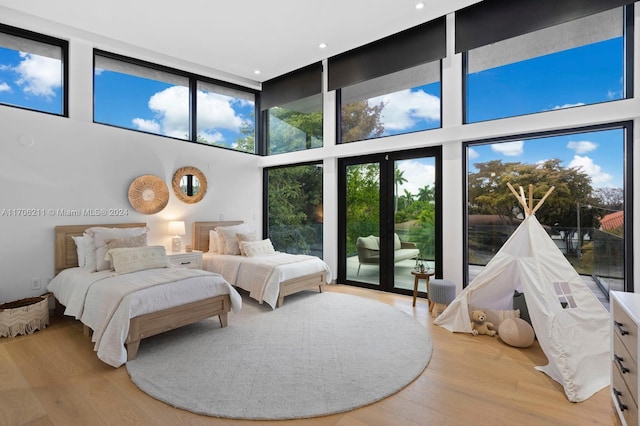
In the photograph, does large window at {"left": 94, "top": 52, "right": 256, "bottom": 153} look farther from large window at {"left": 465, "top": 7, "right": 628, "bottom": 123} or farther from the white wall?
large window at {"left": 465, "top": 7, "right": 628, "bottom": 123}

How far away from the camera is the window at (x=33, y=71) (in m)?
3.86

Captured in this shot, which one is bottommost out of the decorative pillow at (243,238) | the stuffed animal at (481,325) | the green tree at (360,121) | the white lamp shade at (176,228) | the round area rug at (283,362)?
the round area rug at (283,362)

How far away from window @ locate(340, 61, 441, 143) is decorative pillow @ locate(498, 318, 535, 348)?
2.66m

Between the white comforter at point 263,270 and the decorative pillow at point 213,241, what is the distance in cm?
20

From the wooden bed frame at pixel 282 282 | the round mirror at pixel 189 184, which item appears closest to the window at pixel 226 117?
the round mirror at pixel 189 184

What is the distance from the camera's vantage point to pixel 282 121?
20.5 ft

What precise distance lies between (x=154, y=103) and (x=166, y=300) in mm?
3471

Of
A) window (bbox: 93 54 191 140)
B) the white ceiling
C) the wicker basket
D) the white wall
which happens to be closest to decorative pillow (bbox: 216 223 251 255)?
the white wall

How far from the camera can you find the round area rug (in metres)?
2.18

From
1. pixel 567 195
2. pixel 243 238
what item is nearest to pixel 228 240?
pixel 243 238

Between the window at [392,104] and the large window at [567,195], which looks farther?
the window at [392,104]

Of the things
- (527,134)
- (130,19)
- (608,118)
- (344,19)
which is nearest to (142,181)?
(130,19)

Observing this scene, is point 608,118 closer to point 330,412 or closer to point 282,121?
point 330,412

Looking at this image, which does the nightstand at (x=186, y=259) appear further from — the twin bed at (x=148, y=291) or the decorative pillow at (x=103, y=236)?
the decorative pillow at (x=103, y=236)
